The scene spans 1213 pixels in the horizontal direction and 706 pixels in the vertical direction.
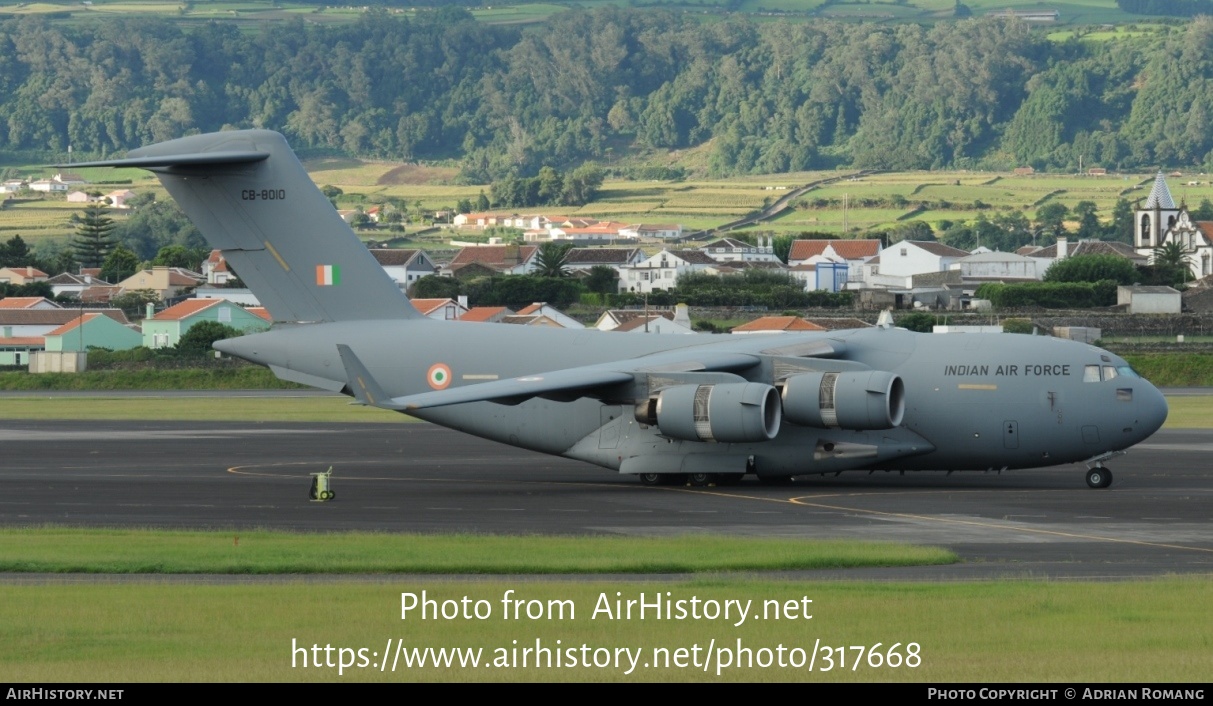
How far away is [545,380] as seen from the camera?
3678cm

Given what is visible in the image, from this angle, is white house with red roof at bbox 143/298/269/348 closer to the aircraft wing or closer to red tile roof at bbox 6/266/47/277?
red tile roof at bbox 6/266/47/277

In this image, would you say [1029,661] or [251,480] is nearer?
[1029,661]

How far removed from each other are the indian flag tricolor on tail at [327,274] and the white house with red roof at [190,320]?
84483 millimetres

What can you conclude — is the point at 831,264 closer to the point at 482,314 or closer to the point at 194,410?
the point at 482,314

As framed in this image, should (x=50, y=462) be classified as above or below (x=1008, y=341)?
below

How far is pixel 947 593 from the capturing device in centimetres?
2186

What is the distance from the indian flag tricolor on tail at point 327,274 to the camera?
4112cm

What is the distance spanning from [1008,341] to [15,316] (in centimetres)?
9942

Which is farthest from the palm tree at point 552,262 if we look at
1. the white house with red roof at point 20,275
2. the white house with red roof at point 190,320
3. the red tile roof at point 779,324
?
the red tile roof at point 779,324

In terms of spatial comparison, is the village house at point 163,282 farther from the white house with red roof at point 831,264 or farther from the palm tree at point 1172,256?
the palm tree at point 1172,256

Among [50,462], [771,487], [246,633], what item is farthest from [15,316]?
[246,633]

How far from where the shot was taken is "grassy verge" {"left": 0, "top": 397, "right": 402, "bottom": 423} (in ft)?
226
